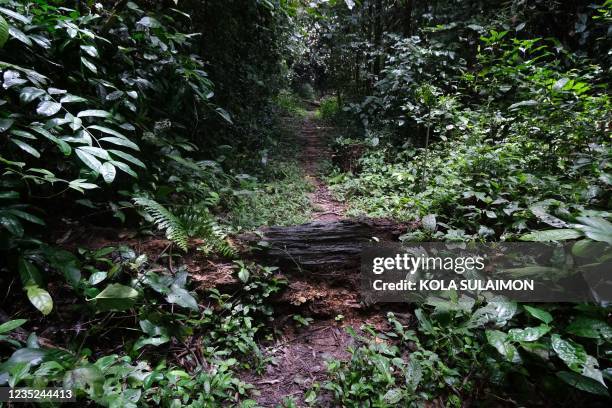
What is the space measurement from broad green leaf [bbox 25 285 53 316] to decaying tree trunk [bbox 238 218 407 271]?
1172 mm

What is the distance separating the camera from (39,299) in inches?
56.9

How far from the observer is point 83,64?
1.96 meters

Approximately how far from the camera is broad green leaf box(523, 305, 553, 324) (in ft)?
5.32

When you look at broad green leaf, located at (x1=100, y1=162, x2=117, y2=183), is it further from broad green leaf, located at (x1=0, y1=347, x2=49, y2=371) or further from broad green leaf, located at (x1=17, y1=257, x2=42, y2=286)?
broad green leaf, located at (x1=0, y1=347, x2=49, y2=371)

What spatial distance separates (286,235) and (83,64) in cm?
167

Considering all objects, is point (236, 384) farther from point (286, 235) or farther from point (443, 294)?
point (443, 294)

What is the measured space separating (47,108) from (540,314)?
2.71 metres

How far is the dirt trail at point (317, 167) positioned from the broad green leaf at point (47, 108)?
2336mm

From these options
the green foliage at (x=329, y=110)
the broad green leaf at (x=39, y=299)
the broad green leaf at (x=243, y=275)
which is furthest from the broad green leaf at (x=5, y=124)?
the green foliage at (x=329, y=110)

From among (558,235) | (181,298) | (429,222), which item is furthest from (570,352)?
(181,298)

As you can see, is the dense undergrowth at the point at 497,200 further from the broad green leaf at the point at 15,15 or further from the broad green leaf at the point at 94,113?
the broad green leaf at the point at 15,15

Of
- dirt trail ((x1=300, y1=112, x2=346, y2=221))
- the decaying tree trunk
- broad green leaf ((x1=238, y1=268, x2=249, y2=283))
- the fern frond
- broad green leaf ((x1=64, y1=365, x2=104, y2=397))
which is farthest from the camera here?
dirt trail ((x1=300, y1=112, x2=346, y2=221))

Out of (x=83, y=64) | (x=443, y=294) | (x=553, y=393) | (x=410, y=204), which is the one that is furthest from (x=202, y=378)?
(x=410, y=204)

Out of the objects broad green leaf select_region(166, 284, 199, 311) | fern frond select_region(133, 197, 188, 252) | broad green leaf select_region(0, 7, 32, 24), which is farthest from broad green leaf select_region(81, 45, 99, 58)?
broad green leaf select_region(166, 284, 199, 311)
